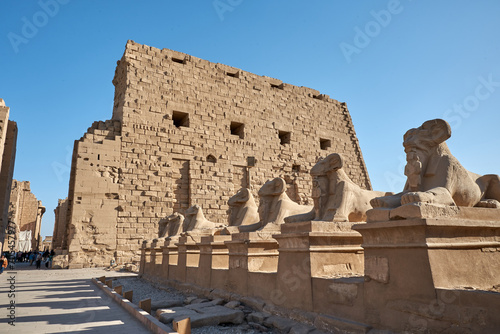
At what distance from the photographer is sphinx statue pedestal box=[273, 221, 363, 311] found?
3.44 meters

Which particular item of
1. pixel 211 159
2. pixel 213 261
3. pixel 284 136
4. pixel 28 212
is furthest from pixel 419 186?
pixel 28 212

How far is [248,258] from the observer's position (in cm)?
459

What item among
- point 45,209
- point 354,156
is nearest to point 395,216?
point 354,156

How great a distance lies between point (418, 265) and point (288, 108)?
15.3m

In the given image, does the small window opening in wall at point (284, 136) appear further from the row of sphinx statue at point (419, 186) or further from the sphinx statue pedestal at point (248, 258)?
the sphinx statue pedestal at point (248, 258)

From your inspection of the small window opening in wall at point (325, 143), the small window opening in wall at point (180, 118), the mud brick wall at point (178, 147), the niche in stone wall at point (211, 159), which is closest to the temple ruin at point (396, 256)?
the mud brick wall at point (178, 147)

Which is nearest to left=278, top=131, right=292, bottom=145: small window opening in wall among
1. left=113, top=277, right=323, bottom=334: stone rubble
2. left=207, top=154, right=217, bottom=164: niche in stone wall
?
left=207, top=154, right=217, bottom=164: niche in stone wall

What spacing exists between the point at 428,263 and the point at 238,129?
14007 mm

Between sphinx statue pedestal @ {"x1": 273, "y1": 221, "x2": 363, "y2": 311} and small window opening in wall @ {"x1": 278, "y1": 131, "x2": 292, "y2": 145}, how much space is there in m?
13.3

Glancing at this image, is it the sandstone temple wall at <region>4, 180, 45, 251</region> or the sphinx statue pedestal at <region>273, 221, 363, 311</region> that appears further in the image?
the sandstone temple wall at <region>4, 180, 45, 251</region>

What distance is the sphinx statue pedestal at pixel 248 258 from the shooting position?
4594mm

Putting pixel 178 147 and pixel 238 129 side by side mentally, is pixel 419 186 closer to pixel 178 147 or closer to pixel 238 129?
pixel 178 147

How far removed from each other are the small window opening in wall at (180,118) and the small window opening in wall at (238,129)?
7.17 feet

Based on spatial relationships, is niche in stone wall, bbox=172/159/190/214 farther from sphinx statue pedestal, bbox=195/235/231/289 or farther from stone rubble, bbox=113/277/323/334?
stone rubble, bbox=113/277/323/334
